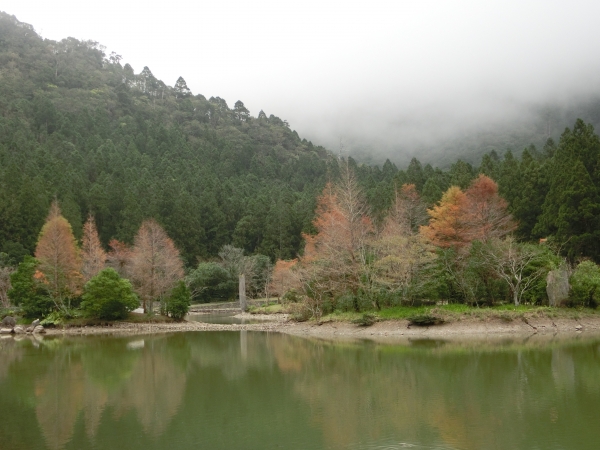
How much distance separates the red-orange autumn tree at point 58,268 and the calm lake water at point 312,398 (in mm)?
10818

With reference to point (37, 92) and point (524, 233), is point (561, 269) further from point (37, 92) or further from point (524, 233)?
point (37, 92)

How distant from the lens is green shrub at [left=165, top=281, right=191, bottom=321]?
98.4 ft

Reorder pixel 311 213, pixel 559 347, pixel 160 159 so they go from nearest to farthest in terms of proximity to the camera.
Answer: pixel 559 347, pixel 311 213, pixel 160 159

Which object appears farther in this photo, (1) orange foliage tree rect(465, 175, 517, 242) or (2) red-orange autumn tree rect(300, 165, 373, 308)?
(1) orange foliage tree rect(465, 175, 517, 242)

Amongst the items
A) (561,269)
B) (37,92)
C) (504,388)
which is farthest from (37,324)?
(37,92)

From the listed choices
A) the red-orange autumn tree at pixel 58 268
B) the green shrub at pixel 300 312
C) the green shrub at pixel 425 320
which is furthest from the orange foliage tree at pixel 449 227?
the red-orange autumn tree at pixel 58 268

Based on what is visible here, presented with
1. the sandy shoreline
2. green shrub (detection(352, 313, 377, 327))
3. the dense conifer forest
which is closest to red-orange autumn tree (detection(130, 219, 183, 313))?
the sandy shoreline

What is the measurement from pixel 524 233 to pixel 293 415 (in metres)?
32.7

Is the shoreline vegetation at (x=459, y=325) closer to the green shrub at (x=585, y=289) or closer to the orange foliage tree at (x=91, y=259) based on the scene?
the green shrub at (x=585, y=289)

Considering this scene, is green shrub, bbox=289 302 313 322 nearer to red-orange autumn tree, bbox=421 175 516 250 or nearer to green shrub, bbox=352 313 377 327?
green shrub, bbox=352 313 377 327

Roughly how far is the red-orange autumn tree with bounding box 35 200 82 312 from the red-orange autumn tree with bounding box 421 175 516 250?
70.8 feet

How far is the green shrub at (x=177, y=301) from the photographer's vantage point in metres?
30.0

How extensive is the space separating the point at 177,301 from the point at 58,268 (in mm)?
7221

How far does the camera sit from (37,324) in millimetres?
28078
